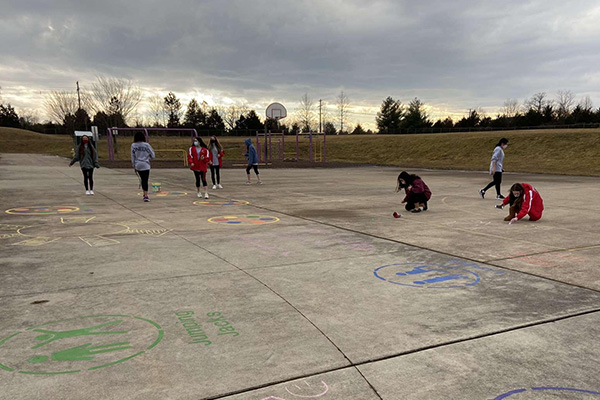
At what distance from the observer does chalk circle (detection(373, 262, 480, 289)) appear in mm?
4445

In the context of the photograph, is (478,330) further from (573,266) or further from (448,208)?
(448,208)

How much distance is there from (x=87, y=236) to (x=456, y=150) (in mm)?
41634

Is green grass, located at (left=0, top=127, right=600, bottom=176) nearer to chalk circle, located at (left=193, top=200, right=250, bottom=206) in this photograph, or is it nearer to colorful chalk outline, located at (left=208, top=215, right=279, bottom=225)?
chalk circle, located at (left=193, top=200, right=250, bottom=206)

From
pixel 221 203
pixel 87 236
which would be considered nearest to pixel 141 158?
pixel 221 203

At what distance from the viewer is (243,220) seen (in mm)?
8273

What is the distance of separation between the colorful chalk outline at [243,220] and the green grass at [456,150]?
22.7 m

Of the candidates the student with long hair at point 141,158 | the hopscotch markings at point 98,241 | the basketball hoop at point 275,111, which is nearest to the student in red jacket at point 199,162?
the student with long hair at point 141,158

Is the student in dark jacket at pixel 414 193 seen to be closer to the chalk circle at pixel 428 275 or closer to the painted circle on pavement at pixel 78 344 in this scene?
the chalk circle at pixel 428 275

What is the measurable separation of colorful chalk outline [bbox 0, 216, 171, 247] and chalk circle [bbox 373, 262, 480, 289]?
12.7ft

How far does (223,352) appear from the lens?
9.50 feet

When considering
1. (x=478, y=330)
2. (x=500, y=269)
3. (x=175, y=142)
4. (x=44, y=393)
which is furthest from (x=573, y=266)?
(x=175, y=142)

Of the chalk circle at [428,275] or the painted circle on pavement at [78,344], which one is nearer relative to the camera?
the painted circle on pavement at [78,344]

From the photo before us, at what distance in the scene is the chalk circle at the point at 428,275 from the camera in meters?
4.45

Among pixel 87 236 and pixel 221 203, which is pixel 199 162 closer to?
pixel 221 203
